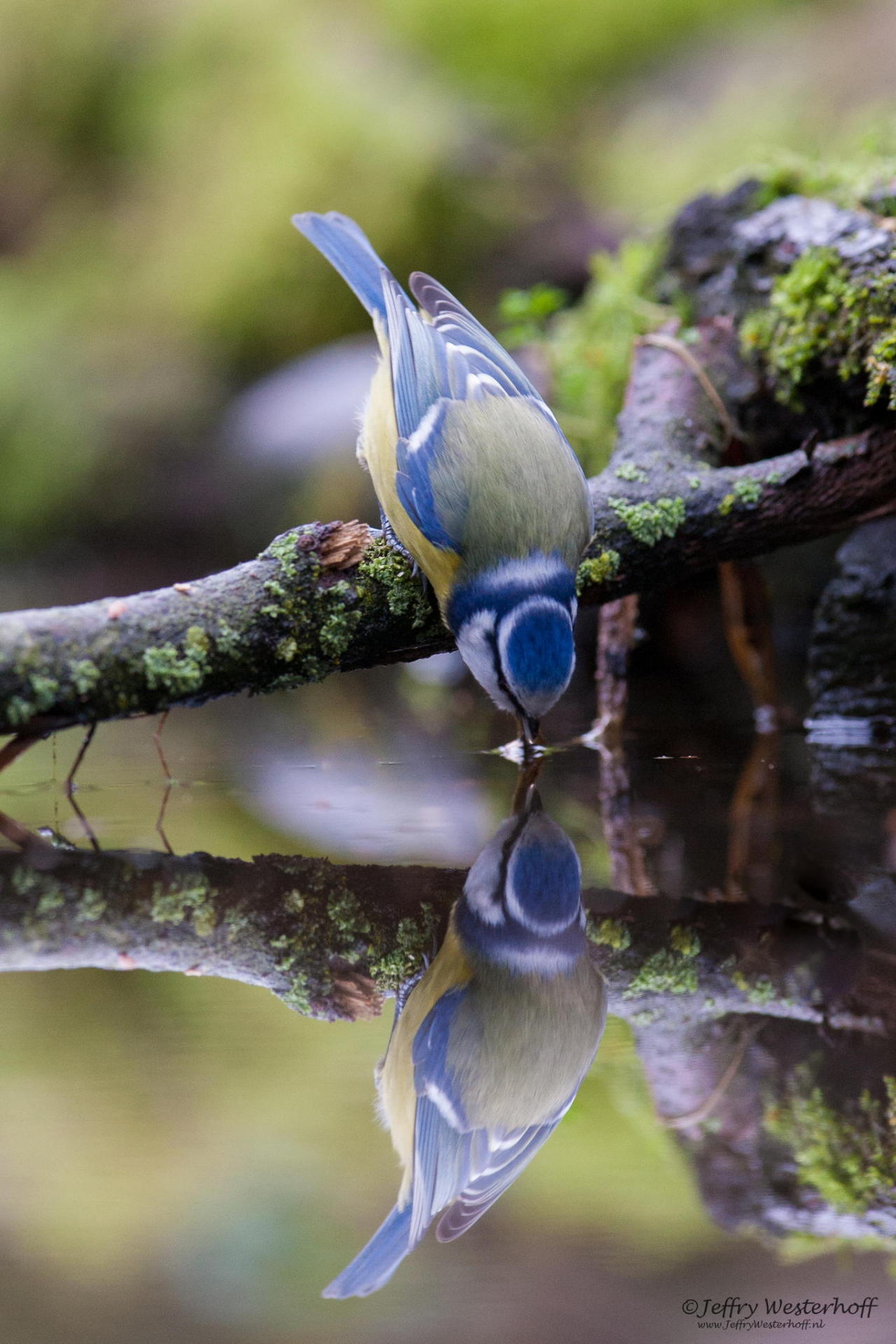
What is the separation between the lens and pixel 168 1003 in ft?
4.46

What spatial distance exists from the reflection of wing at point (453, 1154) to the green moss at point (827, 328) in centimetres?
179

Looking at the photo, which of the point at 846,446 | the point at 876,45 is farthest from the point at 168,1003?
the point at 876,45

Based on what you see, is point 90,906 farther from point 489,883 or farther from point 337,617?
point 337,617

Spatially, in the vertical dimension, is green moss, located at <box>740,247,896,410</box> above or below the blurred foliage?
below

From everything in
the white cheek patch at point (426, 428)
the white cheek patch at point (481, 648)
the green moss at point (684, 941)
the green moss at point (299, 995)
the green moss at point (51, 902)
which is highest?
the white cheek patch at point (426, 428)

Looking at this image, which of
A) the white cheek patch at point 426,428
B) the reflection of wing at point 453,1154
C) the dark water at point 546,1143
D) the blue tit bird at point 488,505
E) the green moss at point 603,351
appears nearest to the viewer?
the dark water at point 546,1143

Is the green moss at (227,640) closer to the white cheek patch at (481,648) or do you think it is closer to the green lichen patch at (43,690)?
the green lichen patch at (43,690)

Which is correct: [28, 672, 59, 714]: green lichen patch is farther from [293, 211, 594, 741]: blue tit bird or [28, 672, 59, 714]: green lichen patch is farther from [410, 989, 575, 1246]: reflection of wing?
[410, 989, 575, 1246]: reflection of wing

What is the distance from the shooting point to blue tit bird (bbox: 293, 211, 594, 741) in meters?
2.14

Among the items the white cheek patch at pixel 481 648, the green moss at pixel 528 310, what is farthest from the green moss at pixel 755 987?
the green moss at pixel 528 310

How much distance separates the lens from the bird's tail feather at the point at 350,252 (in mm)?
2918

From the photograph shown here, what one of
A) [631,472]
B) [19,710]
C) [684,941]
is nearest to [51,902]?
[19,710]

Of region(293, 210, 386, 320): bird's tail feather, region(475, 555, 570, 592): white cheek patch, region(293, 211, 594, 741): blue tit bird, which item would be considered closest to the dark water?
region(293, 211, 594, 741): blue tit bird

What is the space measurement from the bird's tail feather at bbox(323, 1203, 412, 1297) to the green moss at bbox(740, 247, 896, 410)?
1957 mm
